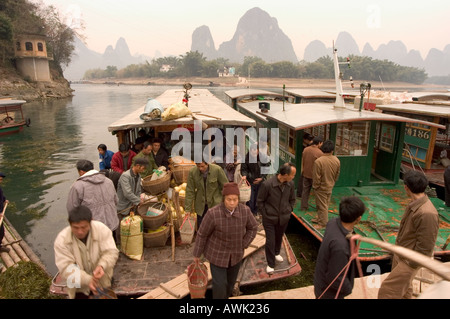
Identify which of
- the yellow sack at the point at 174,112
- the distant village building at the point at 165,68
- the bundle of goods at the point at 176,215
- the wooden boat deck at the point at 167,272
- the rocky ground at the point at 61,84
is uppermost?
the distant village building at the point at 165,68

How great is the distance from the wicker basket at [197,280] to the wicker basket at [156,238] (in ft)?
4.65

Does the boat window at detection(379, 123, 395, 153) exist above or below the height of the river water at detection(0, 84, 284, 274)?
above

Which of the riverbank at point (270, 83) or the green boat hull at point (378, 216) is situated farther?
the riverbank at point (270, 83)

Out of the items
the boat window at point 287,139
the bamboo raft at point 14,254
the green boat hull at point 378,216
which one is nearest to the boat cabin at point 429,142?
the green boat hull at point 378,216

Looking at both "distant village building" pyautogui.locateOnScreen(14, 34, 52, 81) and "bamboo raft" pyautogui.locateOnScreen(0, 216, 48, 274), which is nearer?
"bamboo raft" pyautogui.locateOnScreen(0, 216, 48, 274)

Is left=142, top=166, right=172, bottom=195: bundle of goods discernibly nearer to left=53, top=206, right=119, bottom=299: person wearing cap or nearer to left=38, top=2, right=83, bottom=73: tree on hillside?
left=53, top=206, right=119, bottom=299: person wearing cap

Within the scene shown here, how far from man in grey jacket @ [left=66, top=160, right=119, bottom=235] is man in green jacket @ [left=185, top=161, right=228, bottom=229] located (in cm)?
122

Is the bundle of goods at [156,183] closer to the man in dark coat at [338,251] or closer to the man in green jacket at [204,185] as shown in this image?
the man in green jacket at [204,185]

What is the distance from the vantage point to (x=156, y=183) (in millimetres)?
6113

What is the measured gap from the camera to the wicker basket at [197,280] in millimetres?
4078

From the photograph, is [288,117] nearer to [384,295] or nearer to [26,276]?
[384,295]

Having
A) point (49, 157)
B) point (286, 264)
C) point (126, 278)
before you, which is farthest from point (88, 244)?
point (49, 157)

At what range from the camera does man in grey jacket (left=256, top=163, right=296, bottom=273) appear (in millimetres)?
4441

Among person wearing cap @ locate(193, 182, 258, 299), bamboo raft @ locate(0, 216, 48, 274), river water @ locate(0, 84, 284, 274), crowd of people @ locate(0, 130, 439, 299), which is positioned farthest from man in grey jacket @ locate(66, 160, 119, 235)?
river water @ locate(0, 84, 284, 274)
